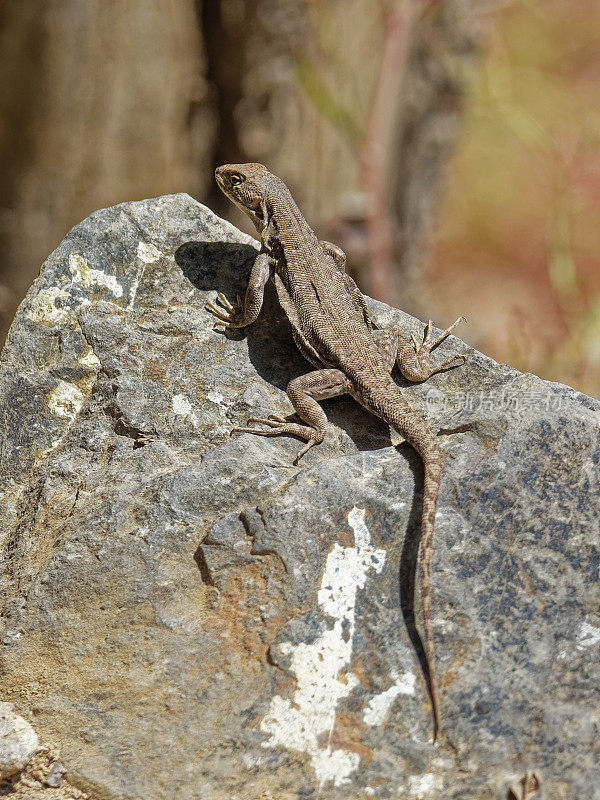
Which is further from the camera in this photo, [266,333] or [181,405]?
[266,333]

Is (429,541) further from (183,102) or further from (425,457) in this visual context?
(183,102)

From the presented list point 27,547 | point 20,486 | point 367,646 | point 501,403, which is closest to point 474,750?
point 367,646

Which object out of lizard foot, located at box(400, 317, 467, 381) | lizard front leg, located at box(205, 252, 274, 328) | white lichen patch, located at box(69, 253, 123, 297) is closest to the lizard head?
lizard front leg, located at box(205, 252, 274, 328)

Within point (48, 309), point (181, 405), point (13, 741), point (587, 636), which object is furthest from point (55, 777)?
point (48, 309)

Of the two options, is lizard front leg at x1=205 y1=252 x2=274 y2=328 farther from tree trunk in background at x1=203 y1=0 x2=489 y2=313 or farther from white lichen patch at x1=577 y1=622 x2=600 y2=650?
white lichen patch at x1=577 y1=622 x2=600 y2=650

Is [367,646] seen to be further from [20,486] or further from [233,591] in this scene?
[20,486]

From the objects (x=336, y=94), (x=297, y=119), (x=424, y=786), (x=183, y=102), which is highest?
(x=336, y=94)
